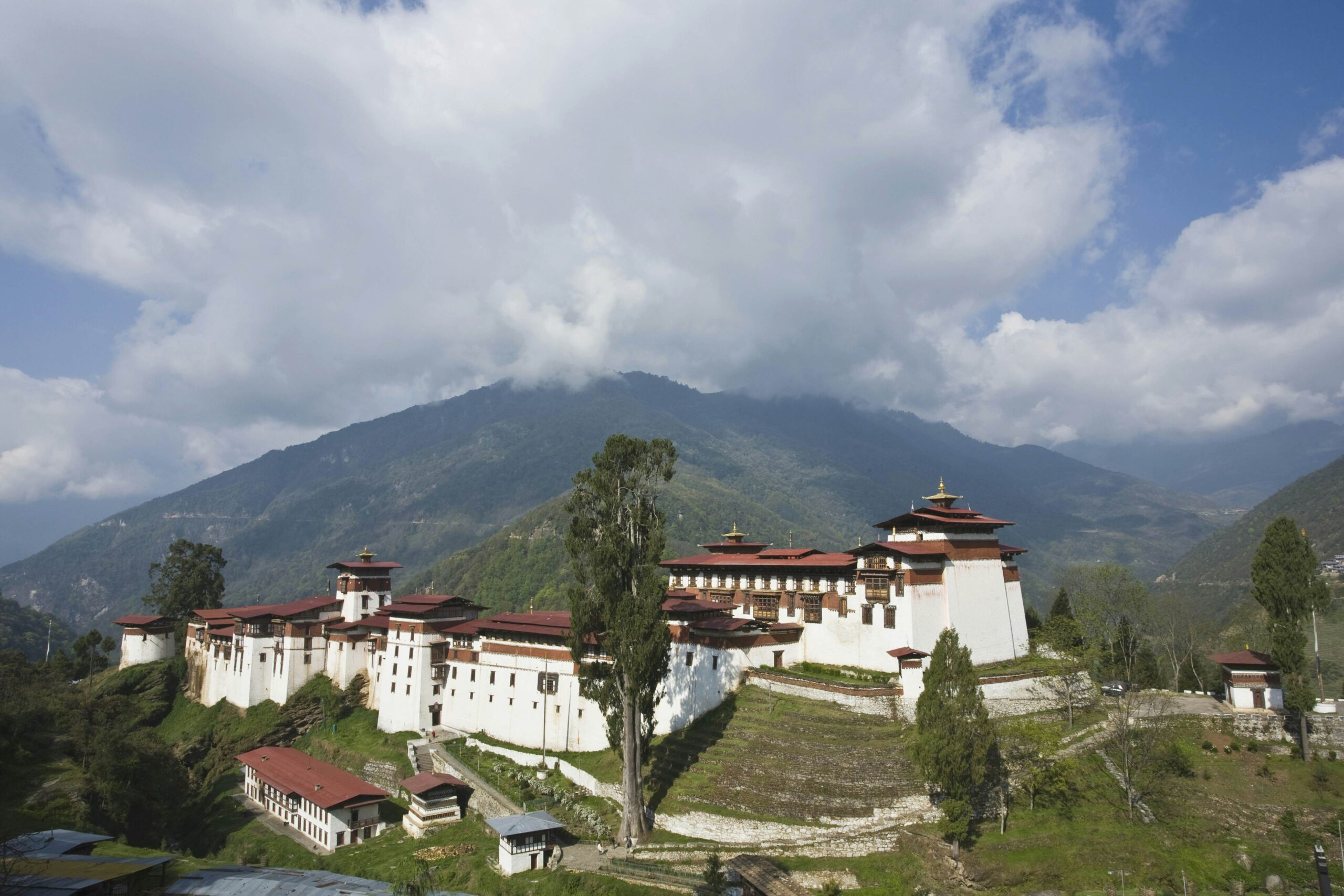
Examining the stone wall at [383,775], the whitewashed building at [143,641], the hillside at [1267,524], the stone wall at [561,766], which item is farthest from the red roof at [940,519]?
the hillside at [1267,524]

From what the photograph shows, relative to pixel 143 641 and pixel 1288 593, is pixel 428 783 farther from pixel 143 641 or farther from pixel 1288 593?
pixel 1288 593

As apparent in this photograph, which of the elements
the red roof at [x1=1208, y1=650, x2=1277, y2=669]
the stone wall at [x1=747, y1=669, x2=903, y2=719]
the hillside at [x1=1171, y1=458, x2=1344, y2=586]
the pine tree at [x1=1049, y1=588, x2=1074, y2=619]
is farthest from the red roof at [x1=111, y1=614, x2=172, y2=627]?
the hillside at [x1=1171, y1=458, x2=1344, y2=586]

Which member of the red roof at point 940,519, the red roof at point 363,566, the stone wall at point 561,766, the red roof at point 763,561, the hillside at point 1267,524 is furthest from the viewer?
the hillside at point 1267,524

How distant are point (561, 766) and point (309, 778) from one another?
17.1 m

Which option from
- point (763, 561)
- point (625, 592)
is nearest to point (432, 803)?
point (625, 592)

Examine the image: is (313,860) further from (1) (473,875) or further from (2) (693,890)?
(2) (693,890)

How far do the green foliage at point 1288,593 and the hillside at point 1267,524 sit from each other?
296 ft

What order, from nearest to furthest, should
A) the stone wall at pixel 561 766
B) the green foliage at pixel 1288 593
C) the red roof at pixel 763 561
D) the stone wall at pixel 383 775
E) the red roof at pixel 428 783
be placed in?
the green foliage at pixel 1288 593 → the stone wall at pixel 561 766 → the red roof at pixel 428 783 → the red roof at pixel 763 561 → the stone wall at pixel 383 775

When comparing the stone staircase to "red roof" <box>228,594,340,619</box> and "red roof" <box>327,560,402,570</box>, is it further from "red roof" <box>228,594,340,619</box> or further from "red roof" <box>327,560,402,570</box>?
"red roof" <box>228,594,340,619</box>

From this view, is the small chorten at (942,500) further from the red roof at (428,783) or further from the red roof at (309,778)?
the red roof at (309,778)

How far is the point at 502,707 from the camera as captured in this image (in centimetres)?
5188

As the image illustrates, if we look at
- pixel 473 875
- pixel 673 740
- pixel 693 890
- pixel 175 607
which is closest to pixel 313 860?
pixel 473 875

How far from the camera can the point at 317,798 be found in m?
44.5

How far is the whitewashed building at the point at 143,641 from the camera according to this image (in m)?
73.7
